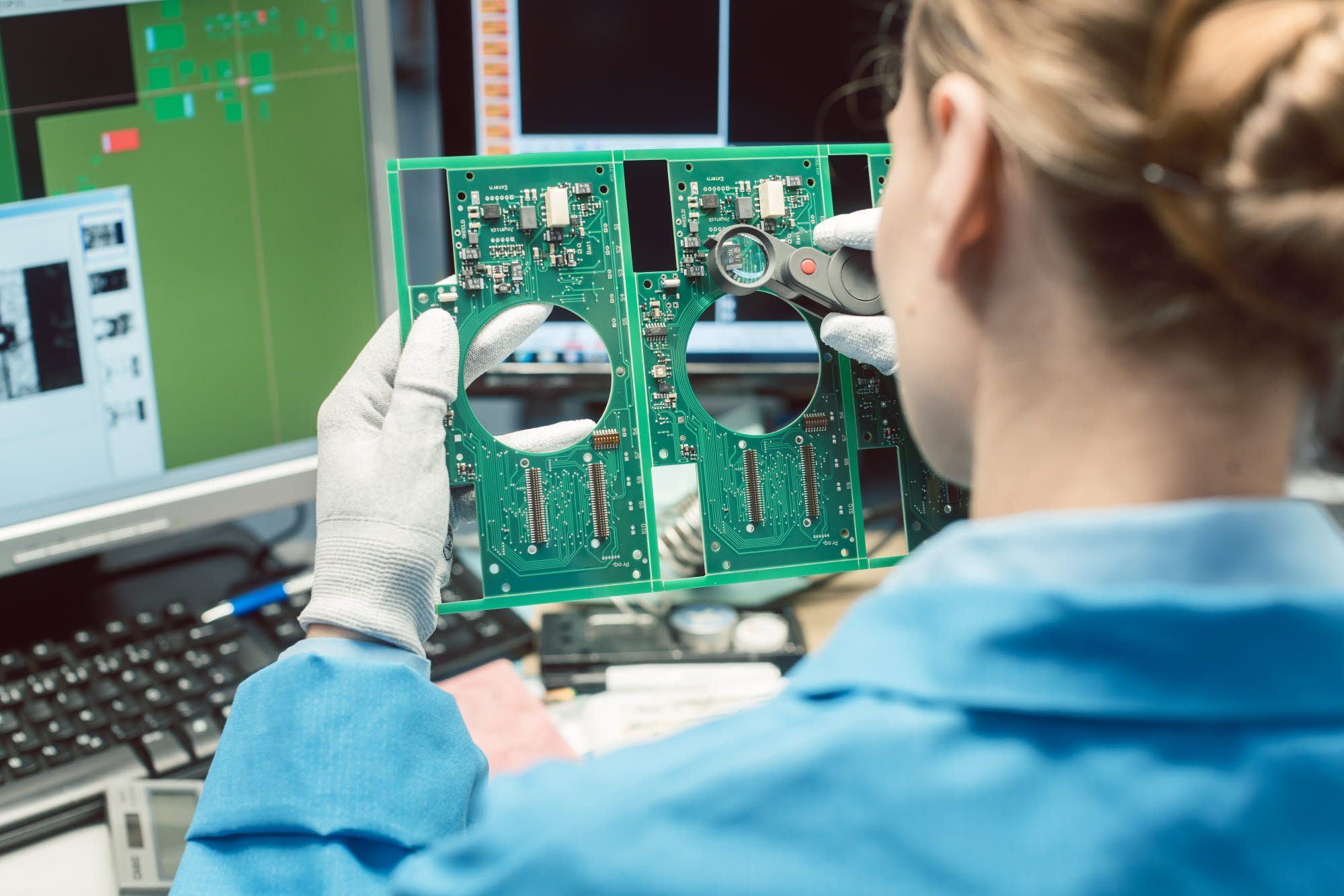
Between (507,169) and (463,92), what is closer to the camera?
(507,169)

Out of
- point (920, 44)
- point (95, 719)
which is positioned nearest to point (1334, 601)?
point (920, 44)

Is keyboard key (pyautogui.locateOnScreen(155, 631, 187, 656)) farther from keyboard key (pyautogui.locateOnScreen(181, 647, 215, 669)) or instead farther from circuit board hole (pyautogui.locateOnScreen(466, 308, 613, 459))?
circuit board hole (pyautogui.locateOnScreen(466, 308, 613, 459))

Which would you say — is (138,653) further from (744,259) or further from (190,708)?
(744,259)

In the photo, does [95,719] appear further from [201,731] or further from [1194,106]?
[1194,106]

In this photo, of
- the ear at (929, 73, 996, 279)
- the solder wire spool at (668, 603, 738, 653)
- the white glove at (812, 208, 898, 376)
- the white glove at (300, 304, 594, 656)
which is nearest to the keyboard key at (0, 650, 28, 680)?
the white glove at (300, 304, 594, 656)

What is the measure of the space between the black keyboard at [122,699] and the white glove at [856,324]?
0.41 m

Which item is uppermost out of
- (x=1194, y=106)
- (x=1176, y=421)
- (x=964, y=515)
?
(x=1194, y=106)

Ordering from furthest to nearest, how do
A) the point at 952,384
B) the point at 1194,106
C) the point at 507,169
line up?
the point at 507,169 → the point at 952,384 → the point at 1194,106

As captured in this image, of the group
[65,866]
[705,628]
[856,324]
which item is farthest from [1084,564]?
[65,866]

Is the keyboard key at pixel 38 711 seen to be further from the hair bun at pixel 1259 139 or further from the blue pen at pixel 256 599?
the hair bun at pixel 1259 139

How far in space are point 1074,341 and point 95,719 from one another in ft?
2.47

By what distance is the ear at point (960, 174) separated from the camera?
443 millimetres

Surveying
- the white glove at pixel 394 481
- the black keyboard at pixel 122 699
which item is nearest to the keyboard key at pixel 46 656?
the black keyboard at pixel 122 699

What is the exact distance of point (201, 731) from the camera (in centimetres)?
89
